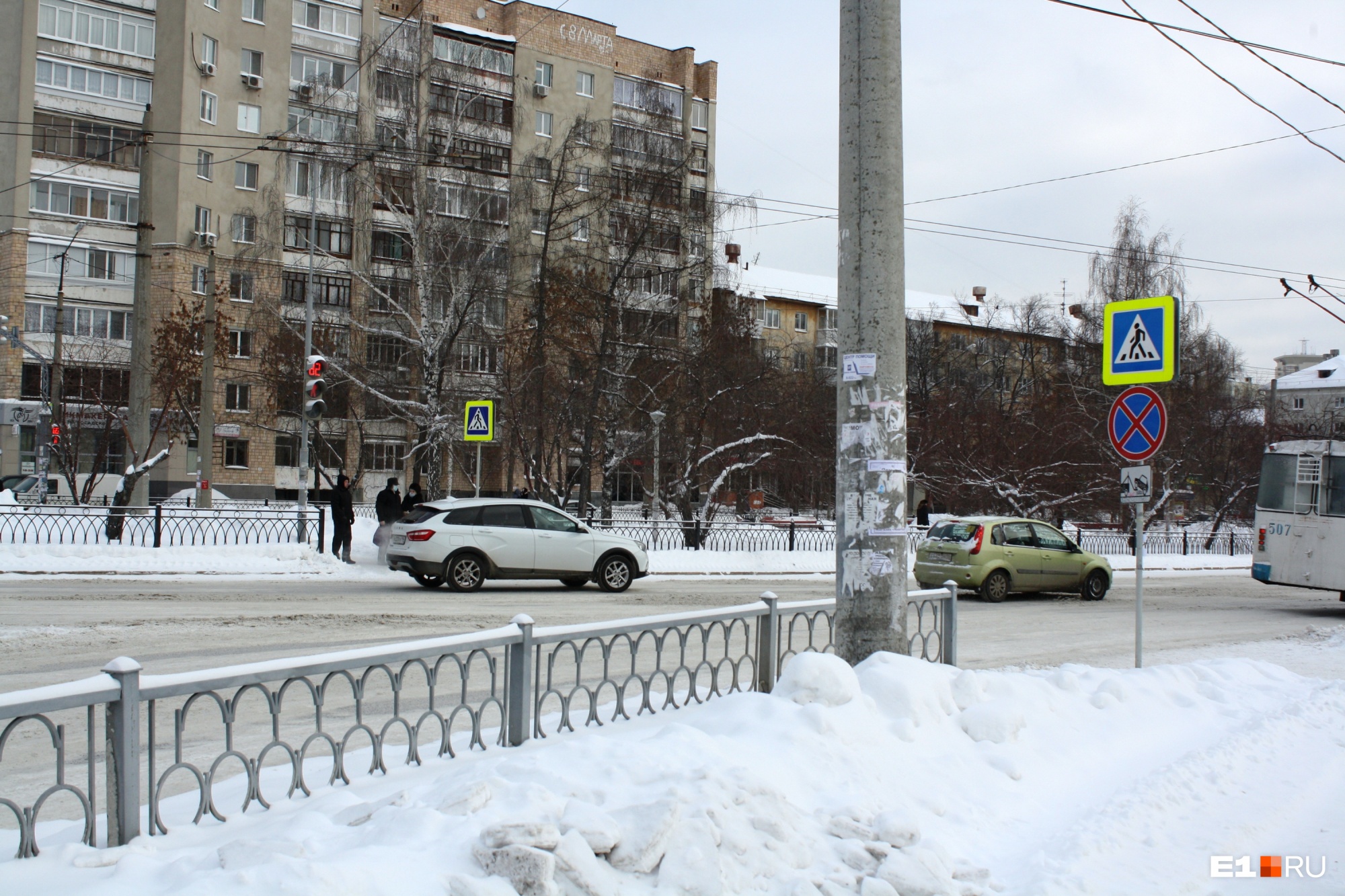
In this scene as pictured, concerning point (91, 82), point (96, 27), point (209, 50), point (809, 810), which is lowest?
point (809, 810)

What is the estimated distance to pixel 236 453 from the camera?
158 ft

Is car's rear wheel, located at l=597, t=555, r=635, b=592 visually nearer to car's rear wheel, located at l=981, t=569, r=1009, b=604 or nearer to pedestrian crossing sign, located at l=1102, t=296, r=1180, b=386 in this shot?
car's rear wheel, located at l=981, t=569, r=1009, b=604

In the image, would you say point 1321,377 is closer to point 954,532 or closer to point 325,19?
point 325,19

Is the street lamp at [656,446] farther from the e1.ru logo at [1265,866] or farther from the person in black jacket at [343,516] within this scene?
the e1.ru logo at [1265,866]

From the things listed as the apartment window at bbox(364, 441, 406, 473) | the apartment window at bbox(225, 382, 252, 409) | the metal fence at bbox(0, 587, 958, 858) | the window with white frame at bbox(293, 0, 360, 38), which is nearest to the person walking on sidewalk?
the metal fence at bbox(0, 587, 958, 858)

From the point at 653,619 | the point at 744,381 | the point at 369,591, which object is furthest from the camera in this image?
the point at 744,381

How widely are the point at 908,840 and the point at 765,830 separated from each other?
68cm

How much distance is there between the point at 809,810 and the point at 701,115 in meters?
59.3

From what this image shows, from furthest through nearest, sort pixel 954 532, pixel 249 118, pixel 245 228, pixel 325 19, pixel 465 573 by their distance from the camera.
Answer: pixel 325 19
pixel 249 118
pixel 245 228
pixel 954 532
pixel 465 573

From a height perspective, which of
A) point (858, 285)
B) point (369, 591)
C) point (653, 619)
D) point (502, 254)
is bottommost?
point (369, 591)

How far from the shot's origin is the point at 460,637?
4.84 metres

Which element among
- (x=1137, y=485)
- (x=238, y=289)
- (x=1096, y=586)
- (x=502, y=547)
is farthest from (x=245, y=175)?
(x=1137, y=485)

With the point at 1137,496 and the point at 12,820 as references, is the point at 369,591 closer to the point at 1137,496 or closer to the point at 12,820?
the point at 1137,496

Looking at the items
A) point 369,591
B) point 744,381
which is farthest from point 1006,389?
point 369,591
